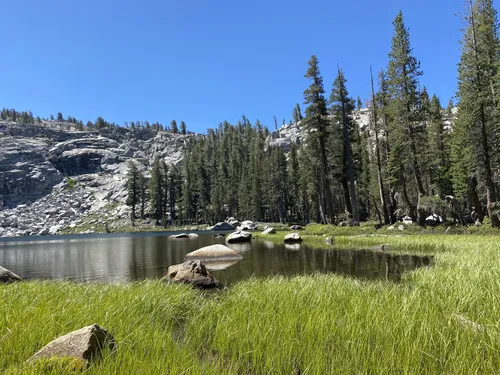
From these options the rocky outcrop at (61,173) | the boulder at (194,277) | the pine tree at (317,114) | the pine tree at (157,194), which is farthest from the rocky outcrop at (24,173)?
the boulder at (194,277)

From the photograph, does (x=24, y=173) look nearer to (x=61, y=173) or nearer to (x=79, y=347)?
(x=61, y=173)

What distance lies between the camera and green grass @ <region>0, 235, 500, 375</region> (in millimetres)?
3475

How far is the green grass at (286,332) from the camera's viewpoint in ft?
11.4

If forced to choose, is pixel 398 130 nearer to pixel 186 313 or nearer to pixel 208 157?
pixel 186 313

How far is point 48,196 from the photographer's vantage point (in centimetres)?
11938

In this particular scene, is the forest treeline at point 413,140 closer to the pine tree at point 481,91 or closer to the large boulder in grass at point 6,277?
the pine tree at point 481,91

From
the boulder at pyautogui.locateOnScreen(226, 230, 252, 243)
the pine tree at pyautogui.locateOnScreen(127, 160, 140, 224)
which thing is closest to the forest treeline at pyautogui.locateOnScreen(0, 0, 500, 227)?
the boulder at pyautogui.locateOnScreen(226, 230, 252, 243)

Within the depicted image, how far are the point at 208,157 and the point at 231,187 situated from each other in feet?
107

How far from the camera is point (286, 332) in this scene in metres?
4.54

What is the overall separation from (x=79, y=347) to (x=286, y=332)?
9.16 feet

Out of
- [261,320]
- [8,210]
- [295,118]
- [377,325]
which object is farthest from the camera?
[295,118]

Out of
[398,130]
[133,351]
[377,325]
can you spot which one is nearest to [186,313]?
[133,351]

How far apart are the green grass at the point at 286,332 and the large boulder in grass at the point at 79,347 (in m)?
0.16

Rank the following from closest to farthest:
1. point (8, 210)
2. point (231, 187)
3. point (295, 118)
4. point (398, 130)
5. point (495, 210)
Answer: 1. point (495, 210)
2. point (398, 130)
3. point (231, 187)
4. point (8, 210)
5. point (295, 118)
